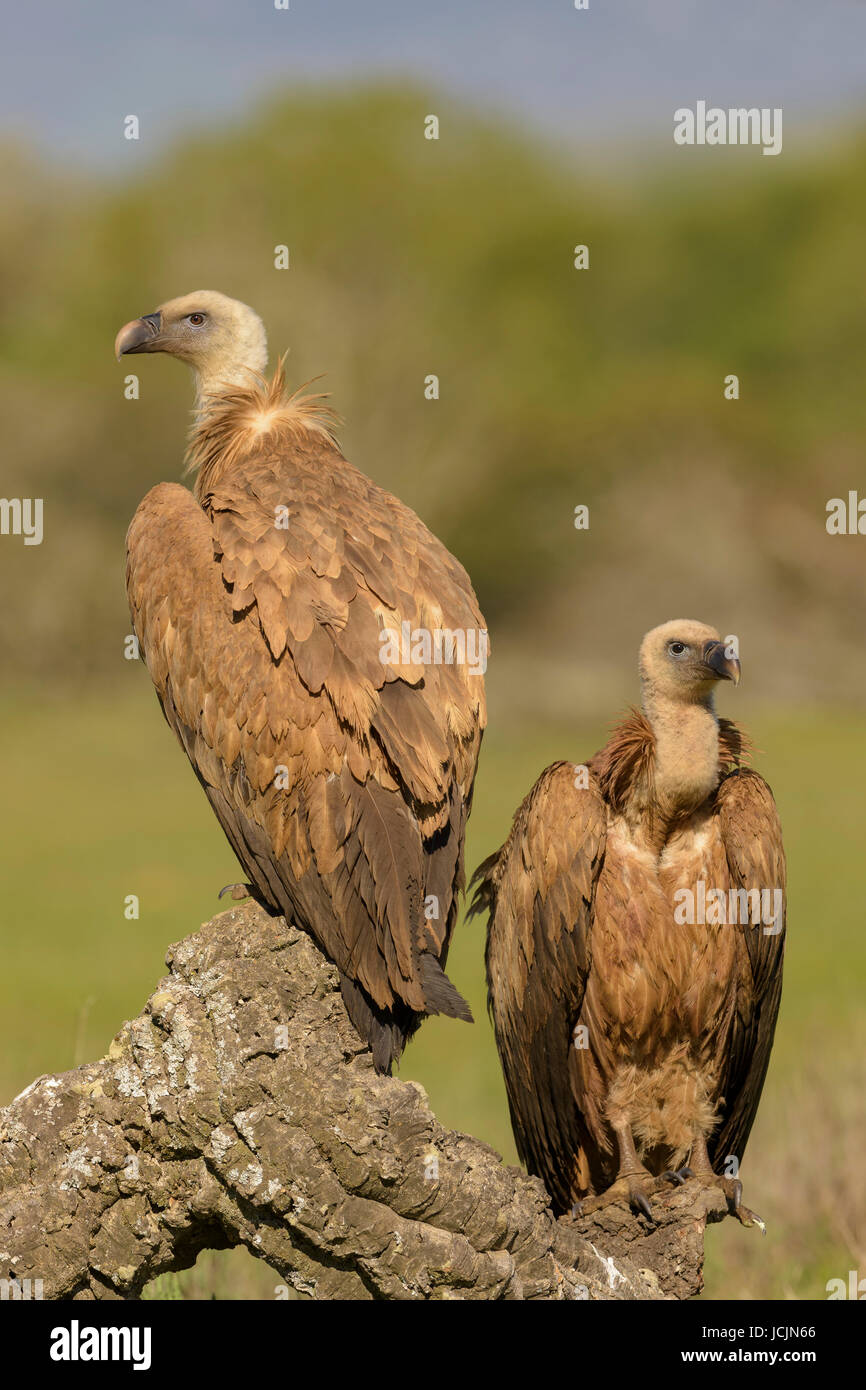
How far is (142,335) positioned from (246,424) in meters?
0.89

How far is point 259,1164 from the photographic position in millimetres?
4438

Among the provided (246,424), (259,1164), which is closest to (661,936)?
(259,1164)

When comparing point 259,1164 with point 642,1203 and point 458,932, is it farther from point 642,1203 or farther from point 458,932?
point 458,932

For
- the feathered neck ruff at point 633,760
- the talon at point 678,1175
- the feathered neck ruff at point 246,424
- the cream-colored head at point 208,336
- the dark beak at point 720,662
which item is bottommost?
the talon at point 678,1175

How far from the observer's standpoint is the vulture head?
18.7 feet

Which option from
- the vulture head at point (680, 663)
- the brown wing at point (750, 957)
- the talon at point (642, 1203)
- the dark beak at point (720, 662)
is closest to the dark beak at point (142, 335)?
the vulture head at point (680, 663)

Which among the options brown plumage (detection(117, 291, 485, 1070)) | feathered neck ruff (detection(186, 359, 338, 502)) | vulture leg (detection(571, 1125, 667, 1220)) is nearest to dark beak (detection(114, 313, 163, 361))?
feathered neck ruff (detection(186, 359, 338, 502))

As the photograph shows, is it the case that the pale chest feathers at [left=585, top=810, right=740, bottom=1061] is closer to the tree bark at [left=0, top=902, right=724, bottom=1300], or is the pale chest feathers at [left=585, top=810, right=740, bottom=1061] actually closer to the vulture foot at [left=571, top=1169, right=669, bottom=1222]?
the vulture foot at [left=571, top=1169, right=669, bottom=1222]

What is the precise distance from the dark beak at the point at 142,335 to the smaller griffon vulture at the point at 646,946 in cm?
248

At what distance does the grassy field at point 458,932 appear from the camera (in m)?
12.0

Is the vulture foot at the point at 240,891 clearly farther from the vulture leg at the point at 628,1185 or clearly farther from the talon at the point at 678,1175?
the talon at the point at 678,1175

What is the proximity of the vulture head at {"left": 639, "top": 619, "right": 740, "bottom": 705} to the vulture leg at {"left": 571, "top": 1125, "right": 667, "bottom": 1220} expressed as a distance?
170 cm
